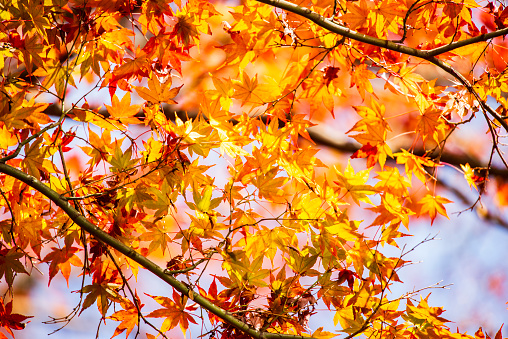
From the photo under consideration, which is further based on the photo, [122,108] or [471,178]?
[471,178]

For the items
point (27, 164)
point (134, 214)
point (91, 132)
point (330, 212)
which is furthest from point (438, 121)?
point (27, 164)

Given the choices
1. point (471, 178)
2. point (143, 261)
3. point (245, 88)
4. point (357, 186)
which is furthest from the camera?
point (471, 178)

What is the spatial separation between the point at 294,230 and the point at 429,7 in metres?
0.85

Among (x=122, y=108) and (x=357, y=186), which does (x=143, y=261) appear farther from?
(x=357, y=186)

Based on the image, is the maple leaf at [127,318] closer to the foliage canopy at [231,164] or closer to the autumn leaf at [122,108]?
the foliage canopy at [231,164]

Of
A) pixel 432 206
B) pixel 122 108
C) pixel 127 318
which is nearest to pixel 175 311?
pixel 127 318

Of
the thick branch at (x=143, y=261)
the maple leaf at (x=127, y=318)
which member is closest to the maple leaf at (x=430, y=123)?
the thick branch at (x=143, y=261)

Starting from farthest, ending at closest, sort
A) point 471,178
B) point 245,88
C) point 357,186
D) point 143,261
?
point 471,178 < point 245,88 < point 357,186 < point 143,261

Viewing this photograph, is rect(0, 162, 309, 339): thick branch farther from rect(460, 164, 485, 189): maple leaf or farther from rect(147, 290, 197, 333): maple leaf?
rect(460, 164, 485, 189): maple leaf

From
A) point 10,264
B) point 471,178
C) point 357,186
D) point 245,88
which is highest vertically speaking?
point 245,88

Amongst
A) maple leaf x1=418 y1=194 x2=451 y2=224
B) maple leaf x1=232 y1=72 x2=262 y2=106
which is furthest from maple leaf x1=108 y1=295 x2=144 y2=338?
maple leaf x1=418 y1=194 x2=451 y2=224

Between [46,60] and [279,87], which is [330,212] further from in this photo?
[46,60]

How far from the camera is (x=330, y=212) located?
1.22 meters

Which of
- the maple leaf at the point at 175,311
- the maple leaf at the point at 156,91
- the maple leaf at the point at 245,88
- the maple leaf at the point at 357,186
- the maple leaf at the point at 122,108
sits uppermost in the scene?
the maple leaf at the point at 245,88
